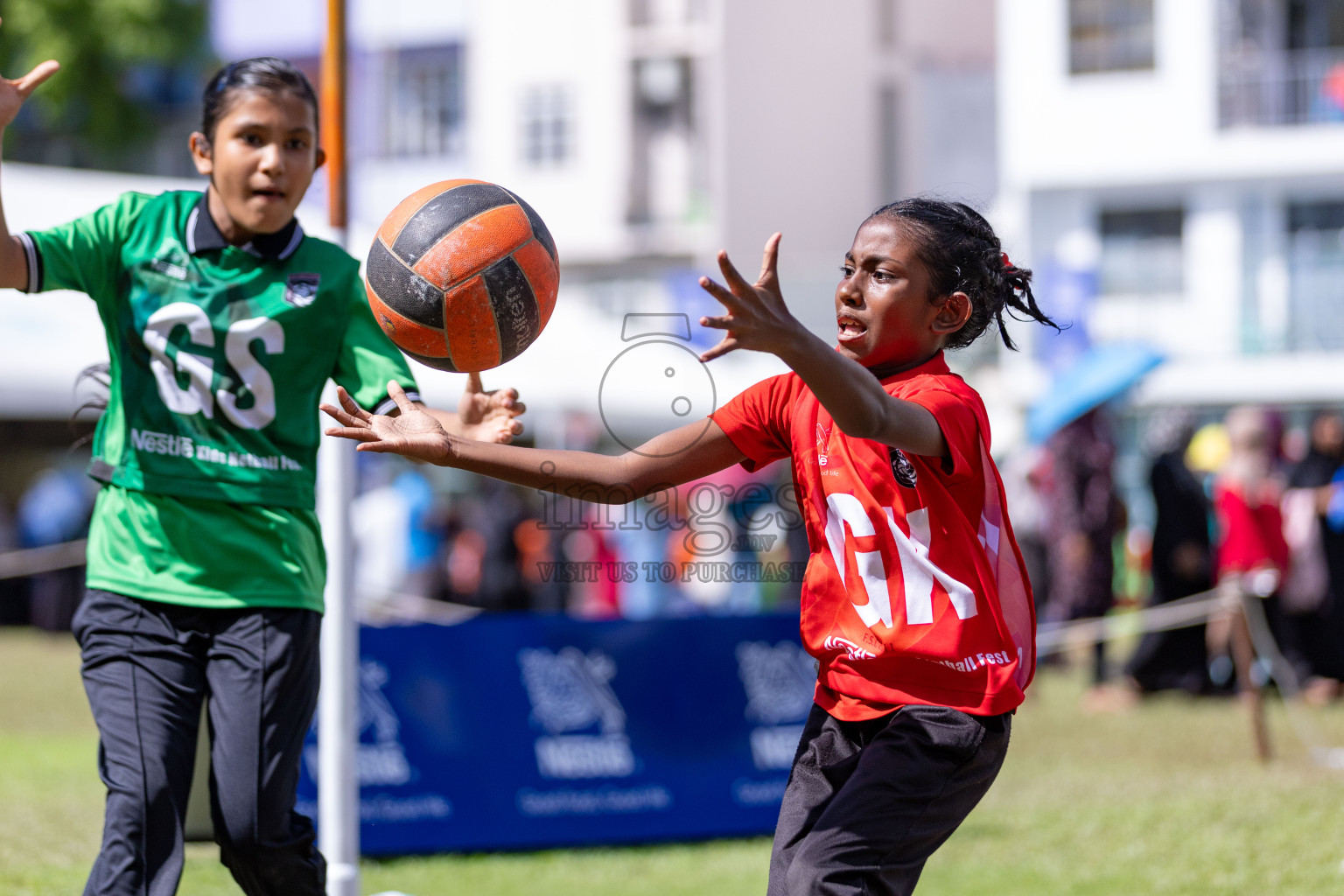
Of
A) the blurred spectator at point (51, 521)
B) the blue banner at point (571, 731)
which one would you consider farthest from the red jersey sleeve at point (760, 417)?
the blurred spectator at point (51, 521)

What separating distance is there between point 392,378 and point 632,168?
3348 cm

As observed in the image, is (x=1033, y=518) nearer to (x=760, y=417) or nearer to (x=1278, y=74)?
(x=760, y=417)

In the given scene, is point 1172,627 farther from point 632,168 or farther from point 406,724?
point 632,168

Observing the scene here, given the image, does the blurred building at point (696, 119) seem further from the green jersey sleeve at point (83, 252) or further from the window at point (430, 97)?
the green jersey sleeve at point (83, 252)

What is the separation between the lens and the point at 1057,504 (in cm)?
1224

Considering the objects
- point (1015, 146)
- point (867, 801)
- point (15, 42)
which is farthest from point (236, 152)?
point (15, 42)

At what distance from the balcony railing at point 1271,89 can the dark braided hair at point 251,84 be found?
28.4 metres

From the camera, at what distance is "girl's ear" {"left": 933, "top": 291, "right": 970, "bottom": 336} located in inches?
131

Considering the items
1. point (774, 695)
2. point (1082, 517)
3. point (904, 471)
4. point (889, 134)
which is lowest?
point (774, 695)

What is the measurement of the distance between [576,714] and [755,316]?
4.56 metres

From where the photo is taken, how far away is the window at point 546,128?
37156 millimetres

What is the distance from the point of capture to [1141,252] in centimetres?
2919

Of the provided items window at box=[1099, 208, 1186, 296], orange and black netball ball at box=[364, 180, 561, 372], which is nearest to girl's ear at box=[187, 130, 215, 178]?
orange and black netball ball at box=[364, 180, 561, 372]

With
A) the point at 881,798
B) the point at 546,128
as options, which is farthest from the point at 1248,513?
the point at 546,128
